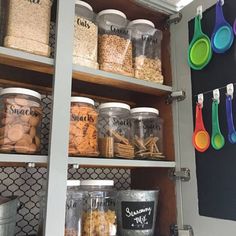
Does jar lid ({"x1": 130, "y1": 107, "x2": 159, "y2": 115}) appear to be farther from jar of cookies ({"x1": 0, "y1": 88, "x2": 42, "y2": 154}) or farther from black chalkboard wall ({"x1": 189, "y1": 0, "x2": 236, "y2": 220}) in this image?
jar of cookies ({"x1": 0, "y1": 88, "x2": 42, "y2": 154})

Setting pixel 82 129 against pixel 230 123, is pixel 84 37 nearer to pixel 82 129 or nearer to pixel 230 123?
pixel 82 129

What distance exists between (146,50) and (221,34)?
0.29m

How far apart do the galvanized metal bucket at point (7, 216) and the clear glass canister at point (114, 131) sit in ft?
0.98

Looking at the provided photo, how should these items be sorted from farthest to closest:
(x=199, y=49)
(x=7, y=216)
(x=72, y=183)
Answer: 1. (x=199, y=49)
2. (x=72, y=183)
3. (x=7, y=216)

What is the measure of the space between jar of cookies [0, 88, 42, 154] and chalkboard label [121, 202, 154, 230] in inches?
14.0

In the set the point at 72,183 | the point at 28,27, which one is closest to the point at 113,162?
the point at 72,183

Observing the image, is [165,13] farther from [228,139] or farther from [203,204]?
[203,204]

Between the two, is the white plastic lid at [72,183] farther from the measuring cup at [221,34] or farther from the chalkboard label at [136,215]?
the measuring cup at [221,34]

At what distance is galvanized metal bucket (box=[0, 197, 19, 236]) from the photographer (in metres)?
0.68

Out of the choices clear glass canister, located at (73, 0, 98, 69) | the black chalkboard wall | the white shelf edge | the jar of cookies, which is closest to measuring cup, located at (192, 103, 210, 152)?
the black chalkboard wall

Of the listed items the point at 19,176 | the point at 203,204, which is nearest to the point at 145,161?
the point at 203,204

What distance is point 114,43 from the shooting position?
0.94 meters

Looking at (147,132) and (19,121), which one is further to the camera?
(147,132)

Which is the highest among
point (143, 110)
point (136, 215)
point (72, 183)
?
point (143, 110)
